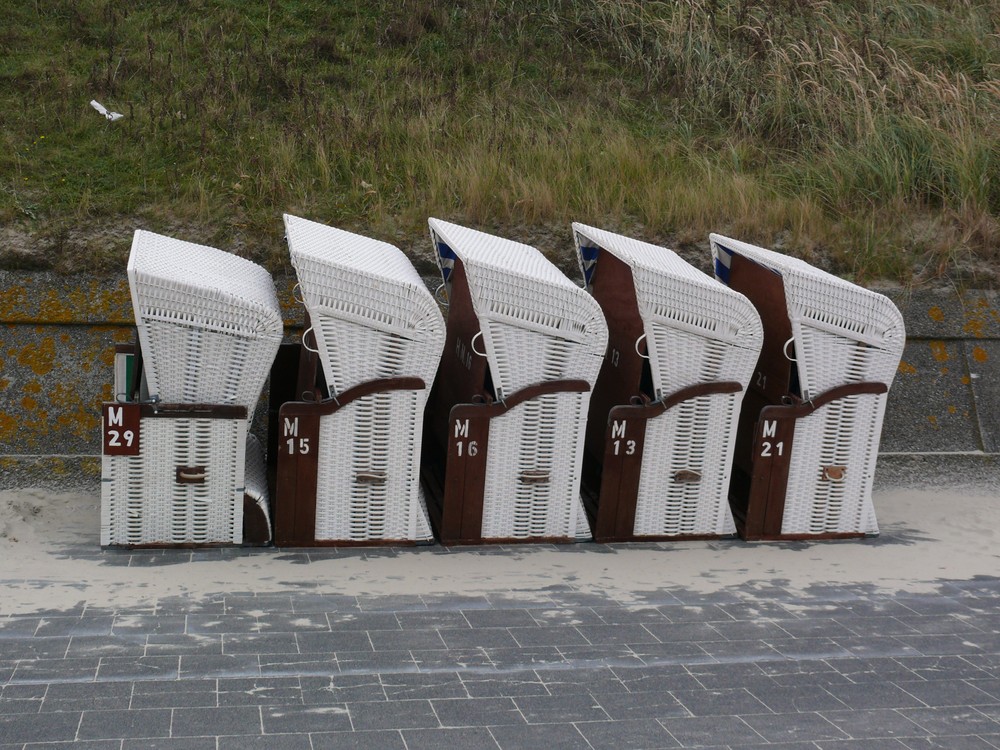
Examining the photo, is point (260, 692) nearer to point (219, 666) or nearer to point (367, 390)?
point (219, 666)

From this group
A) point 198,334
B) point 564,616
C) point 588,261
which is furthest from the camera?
point 588,261

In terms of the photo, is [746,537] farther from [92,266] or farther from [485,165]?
[92,266]

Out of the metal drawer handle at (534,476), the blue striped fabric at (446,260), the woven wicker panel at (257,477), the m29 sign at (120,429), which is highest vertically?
the blue striped fabric at (446,260)

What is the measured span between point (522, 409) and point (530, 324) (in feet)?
1.34

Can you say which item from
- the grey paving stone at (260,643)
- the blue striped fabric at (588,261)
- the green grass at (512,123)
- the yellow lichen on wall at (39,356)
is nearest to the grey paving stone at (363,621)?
the grey paving stone at (260,643)

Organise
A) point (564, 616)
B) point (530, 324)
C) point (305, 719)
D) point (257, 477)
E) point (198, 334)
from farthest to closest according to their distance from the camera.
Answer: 1. point (257, 477)
2. point (530, 324)
3. point (198, 334)
4. point (564, 616)
5. point (305, 719)

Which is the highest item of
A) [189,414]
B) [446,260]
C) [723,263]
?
[723,263]

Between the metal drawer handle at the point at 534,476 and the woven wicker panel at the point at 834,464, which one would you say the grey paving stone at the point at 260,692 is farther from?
the woven wicker panel at the point at 834,464

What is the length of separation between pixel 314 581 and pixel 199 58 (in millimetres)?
5818

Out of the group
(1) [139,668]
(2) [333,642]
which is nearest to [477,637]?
(2) [333,642]

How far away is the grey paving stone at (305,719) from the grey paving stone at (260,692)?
1.9 inches

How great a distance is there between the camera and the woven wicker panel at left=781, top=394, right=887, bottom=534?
222 inches

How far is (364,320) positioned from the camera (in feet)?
16.5

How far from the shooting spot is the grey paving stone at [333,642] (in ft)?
13.5
